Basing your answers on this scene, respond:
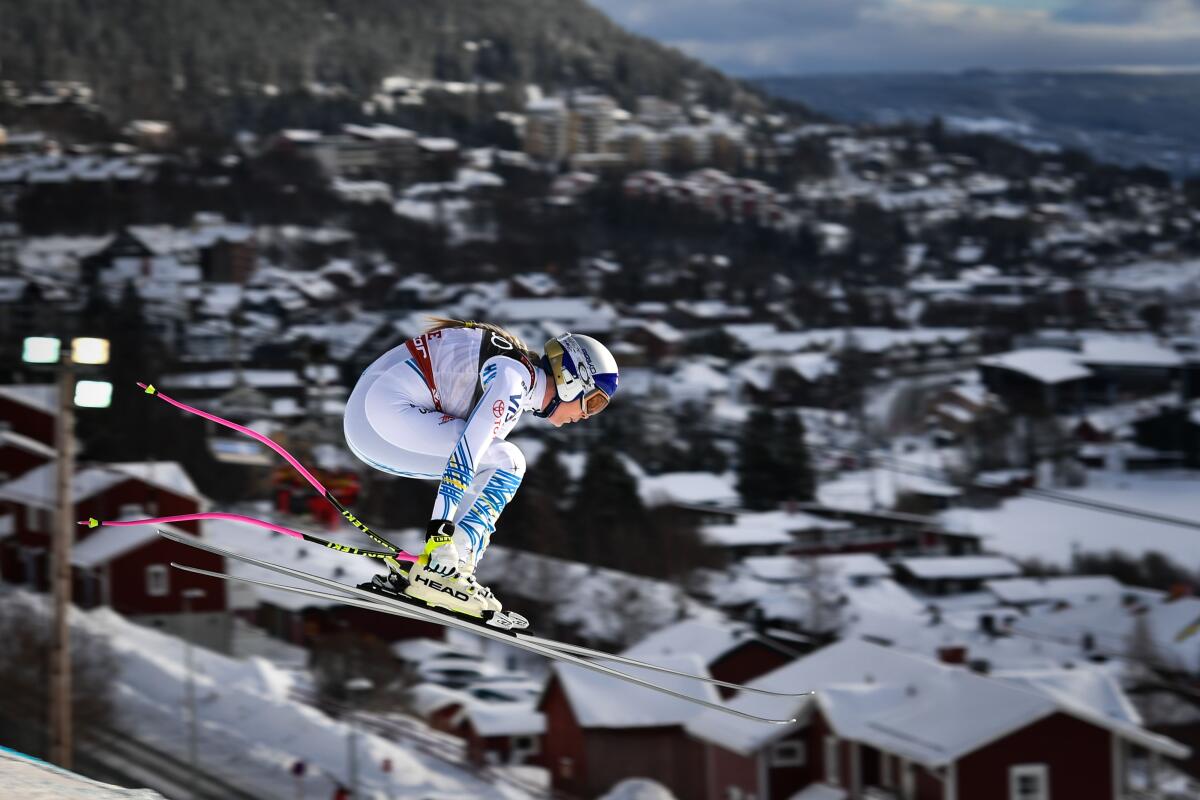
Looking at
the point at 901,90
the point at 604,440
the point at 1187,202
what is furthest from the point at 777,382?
the point at 901,90

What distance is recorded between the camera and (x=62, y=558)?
397 inches

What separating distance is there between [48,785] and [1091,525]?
49302mm

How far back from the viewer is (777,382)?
6209cm

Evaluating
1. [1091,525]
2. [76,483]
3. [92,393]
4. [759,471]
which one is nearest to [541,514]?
[759,471]

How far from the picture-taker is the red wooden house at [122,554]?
24.5 m

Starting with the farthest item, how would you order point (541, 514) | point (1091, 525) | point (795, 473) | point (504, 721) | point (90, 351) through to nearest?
point (1091, 525)
point (795, 473)
point (541, 514)
point (504, 721)
point (90, 351)

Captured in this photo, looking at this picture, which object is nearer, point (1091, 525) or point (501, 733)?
point (501, 733)

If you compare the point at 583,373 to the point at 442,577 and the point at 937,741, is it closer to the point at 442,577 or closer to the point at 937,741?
the point at 442,577

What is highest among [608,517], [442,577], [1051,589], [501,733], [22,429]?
[442,577]

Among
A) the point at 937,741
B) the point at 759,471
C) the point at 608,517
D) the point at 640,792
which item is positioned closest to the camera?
the point at 937,741

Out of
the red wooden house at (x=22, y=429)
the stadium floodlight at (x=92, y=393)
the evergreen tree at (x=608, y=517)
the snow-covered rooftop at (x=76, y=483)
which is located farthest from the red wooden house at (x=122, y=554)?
the stadium floodlight at (x=92, y=393)

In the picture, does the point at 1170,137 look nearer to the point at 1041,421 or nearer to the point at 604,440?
the point at 1041,421

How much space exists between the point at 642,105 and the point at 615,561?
344ft

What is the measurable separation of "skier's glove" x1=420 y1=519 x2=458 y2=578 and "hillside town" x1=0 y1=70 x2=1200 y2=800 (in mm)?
589
